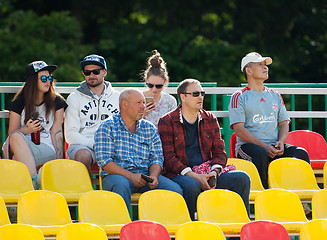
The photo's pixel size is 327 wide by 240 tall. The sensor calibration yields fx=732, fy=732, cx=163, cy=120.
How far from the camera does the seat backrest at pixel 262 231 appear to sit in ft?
14.5

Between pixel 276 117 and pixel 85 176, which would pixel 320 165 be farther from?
pixel 85 176

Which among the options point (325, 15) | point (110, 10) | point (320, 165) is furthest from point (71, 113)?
point (325, 15)

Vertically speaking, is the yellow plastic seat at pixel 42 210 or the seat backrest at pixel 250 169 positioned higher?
the seat backrest at pixel 250 169

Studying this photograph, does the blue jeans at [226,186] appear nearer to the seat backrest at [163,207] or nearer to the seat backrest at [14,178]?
the seat backrest at [163,207]

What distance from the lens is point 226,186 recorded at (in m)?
5.66

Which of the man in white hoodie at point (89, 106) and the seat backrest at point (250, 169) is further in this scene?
the man in white hoodie at point (89, 106)

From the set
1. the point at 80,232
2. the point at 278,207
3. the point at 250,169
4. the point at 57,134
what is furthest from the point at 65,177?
the point at 278,207

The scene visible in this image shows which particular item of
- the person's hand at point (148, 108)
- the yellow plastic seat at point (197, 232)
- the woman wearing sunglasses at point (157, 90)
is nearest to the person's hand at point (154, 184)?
the person's hand at point (148, 108)

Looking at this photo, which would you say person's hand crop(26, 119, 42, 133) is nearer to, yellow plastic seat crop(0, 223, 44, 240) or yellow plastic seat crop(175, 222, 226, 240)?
yellow plastic seat crop(0, 223, 44, 240)

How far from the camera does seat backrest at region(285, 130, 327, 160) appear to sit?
697cm

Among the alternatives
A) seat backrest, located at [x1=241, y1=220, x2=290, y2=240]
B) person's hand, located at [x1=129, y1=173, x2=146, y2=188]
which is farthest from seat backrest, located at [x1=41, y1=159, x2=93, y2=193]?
seat backrest, located at [x1=241, y1=220, x2=290, y2=240]

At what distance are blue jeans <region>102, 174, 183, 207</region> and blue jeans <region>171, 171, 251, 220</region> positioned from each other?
0.07 metres

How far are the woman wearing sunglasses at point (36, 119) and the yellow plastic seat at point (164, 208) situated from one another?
1273mm

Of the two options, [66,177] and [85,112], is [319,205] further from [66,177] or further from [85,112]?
[85,112]
